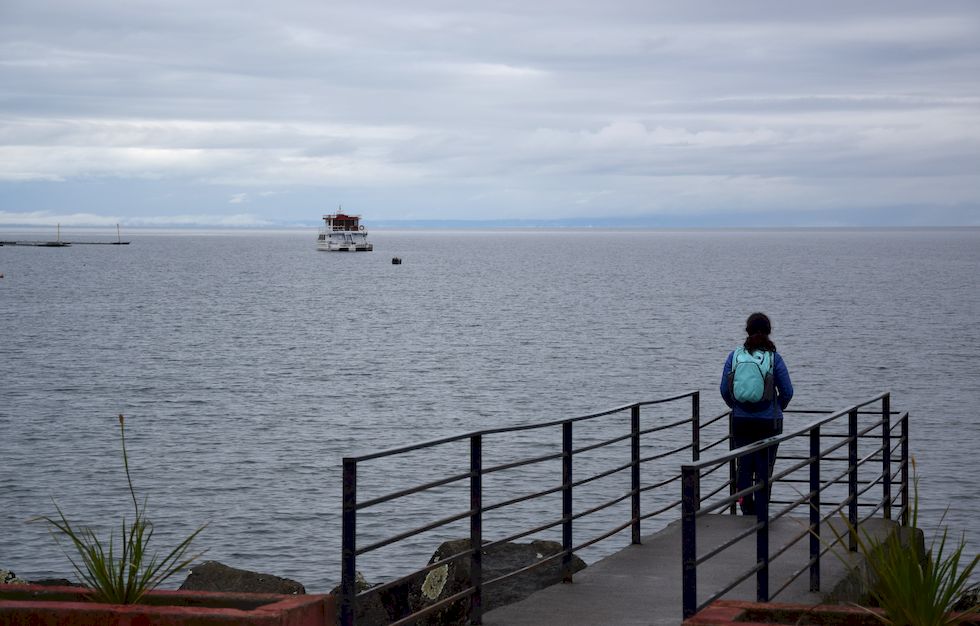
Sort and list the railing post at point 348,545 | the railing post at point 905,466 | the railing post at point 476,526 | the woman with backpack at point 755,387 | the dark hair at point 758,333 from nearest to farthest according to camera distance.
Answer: the railing post at point 348,545
the railing post at point 476,526
the dark hair at point 758,333
the woman with backpack at point 755,387
the railing post at point 905,466

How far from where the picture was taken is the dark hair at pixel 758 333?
9648 millimetres

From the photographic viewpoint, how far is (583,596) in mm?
7773

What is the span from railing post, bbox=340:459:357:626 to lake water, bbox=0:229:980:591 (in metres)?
4.26

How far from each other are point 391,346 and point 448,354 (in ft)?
16.0

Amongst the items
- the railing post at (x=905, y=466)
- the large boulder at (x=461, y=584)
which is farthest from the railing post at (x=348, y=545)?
the railing post at (x=905, y=466)

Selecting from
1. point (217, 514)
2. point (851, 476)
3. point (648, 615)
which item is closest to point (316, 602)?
point (648, 615)

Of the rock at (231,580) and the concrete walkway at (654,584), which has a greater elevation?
the concrete walkway at (654,584)

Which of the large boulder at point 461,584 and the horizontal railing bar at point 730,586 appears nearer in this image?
the horizontal railing bar at point 730,586

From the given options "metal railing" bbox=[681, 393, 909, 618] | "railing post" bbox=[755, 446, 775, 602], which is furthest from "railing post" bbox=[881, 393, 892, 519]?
"railing post" bbox=[755, 446, 775, 602]

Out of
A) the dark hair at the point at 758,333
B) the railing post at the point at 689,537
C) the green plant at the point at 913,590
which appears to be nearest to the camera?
the green plant at the point at 913,590

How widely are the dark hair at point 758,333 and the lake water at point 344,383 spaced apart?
2.30 m

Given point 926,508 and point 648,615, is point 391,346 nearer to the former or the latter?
point 926,508

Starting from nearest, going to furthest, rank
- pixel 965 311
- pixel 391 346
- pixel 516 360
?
pixel 516 360
pixel 391 346
pixel 965 311

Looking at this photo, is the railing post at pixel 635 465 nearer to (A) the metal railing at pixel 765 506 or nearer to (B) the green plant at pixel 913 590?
(A) the metal railing at pixel 765 506
